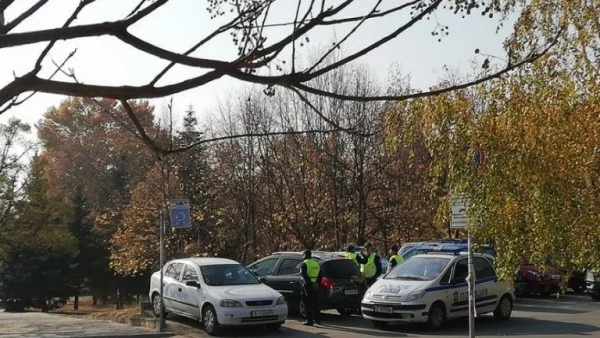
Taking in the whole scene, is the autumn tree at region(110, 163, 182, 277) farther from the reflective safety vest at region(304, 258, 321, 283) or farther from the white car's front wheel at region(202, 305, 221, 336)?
the white car's front wheel at region(202, 305, 221, 336)

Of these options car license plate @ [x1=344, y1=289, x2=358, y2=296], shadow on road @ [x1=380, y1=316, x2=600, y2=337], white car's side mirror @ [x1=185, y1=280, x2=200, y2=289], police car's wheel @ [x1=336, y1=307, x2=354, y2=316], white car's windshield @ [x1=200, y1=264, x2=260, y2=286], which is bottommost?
shadow on road @ [x1=380, y1=316, x2=600, y2=337]

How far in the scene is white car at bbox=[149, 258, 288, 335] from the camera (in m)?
16.7

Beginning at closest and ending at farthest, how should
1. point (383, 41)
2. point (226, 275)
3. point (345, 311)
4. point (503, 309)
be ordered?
1. point (383, 41)
2. point (226, 275)
3. point (503, 309)
4. point (345, 311)

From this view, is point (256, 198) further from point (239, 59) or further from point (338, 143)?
point (239, 59)

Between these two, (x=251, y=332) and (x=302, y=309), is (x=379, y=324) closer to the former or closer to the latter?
(x=302, y=309)

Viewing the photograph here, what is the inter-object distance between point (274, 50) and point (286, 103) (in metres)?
29.7

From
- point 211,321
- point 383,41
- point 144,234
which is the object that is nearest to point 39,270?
point 144,234

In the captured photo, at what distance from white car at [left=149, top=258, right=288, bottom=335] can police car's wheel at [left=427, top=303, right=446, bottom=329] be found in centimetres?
302

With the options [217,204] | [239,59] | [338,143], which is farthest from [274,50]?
[217,204]

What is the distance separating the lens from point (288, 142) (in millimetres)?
34406

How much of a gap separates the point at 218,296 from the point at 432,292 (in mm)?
4440

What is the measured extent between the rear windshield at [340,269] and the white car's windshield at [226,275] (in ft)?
5.92

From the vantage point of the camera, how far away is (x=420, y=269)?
58.9 ft

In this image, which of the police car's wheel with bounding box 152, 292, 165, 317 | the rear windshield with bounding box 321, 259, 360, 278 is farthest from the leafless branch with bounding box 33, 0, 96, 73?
the police car's wheel with bounding box 152, 292, 165, 317
